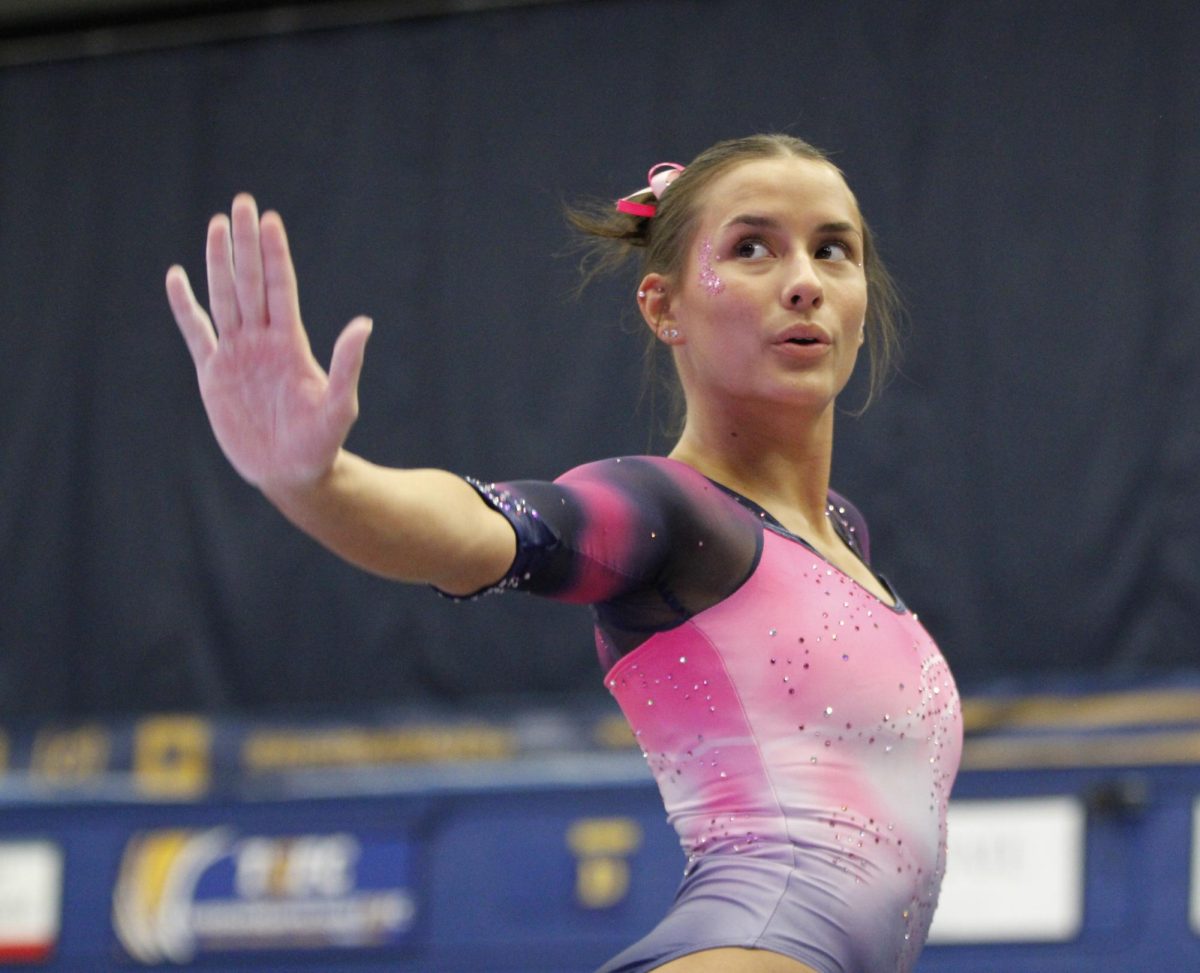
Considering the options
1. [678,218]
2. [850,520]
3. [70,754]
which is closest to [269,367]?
[678,218]

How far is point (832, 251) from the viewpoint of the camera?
1.74 m

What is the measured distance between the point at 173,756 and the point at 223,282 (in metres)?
3.73

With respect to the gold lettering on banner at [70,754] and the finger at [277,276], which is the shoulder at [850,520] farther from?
the gold lettering on banner at [70,754]

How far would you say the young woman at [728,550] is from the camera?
1211 mm

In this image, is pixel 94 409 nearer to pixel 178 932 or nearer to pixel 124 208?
pixel 124 208

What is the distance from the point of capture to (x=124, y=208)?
5082mm

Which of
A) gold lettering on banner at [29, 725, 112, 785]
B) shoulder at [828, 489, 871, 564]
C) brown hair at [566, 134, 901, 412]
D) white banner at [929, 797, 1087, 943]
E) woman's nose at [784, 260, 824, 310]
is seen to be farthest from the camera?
gold lettering on banner at [29, 725, 112, 785]

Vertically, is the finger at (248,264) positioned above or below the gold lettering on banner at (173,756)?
below

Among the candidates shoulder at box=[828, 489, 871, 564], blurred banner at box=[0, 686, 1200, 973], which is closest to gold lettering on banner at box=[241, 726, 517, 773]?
blurred banner at box=[0, 686, 1200, 973]

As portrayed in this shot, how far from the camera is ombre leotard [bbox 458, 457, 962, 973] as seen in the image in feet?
4.81

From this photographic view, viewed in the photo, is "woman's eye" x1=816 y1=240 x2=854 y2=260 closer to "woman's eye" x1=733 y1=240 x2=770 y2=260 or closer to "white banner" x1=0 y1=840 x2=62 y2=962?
"woman's eye" x1=733 y1=240 x2=770 y2=260

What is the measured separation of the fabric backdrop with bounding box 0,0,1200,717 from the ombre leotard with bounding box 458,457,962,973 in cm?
268

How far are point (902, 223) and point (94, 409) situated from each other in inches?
95.2

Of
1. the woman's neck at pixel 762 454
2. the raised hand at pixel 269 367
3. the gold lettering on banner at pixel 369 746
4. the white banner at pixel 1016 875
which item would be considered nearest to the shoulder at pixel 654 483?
the woman's neck at pixel 762 454
